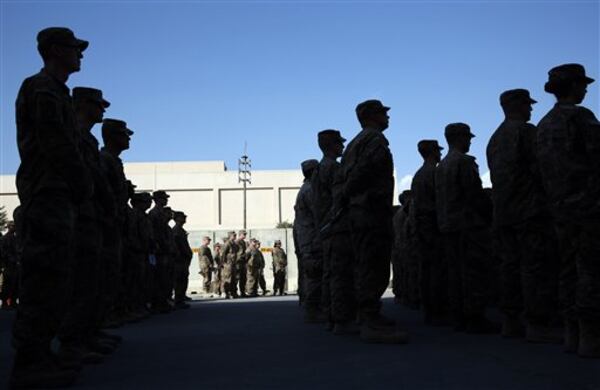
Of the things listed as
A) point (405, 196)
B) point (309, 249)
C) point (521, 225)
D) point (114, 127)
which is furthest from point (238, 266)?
point (521, 225)

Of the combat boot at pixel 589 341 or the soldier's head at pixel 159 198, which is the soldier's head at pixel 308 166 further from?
the combat boot at pixel 589 341

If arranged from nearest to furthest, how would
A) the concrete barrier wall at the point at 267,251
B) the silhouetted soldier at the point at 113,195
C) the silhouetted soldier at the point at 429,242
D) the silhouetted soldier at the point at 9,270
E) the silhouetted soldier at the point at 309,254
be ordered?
the silhouetted soldier at the point at 113,195
the silhouetted soldier at the point at 429,242
the silhouetted soldier at the point at 309,254
the silhouetted soldier at the point at 9,270
the concrete barrier wall at the point at 267,251

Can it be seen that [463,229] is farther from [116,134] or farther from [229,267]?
[229,267]

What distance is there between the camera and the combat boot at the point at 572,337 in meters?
5.25

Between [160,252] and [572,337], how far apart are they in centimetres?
969

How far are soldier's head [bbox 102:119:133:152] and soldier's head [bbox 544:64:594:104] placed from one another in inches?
191

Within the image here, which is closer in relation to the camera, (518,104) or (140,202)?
(518,104)

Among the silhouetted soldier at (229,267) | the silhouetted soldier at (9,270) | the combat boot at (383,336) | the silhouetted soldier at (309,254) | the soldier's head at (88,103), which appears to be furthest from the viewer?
the silhouetted soldier at (229,267)

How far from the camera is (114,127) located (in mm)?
7582

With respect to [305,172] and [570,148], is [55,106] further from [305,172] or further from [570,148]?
[305,172]

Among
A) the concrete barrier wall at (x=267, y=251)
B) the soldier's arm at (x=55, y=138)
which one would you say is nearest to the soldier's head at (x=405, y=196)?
the soldier's arm at (x=55, y=138)

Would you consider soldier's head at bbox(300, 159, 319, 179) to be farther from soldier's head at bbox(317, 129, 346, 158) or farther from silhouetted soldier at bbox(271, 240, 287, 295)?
silhouetted soldier at bbox(271, 240, 287, 295)

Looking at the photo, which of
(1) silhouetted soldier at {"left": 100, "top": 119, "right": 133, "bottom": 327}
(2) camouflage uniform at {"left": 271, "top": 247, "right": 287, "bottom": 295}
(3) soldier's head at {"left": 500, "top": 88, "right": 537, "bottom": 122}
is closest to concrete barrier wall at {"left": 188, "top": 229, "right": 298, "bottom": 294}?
(2) camouflage uniform at {"left": 271, "top": 247, "right": 287, "bottom": 295}

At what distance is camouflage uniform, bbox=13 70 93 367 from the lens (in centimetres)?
421
